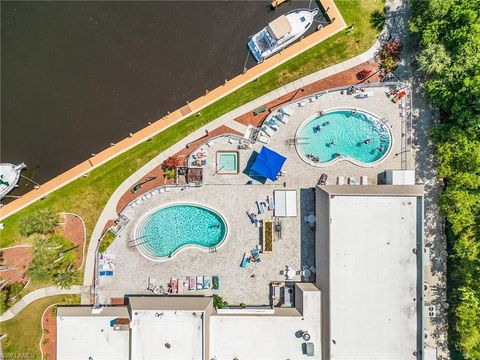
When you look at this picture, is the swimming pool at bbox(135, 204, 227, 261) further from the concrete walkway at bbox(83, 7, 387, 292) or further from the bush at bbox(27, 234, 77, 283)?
the bush at bbox(27, 234, 77, 283)

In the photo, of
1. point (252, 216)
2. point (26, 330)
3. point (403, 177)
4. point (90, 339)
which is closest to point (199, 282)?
point (252, 216)

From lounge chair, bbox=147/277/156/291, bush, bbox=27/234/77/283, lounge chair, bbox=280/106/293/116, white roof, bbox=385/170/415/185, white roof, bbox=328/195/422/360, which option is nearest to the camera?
white roof, bbox=328/195/422/360

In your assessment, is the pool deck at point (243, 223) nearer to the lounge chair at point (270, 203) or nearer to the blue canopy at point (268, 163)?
the lounge chair at point (270, 203)

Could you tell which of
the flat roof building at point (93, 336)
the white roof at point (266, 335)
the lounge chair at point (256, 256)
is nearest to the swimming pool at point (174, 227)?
the lounge chair at point (256, 256)

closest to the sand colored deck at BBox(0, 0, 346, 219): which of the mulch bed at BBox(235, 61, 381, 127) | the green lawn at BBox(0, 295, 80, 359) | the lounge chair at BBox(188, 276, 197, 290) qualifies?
the mulch bed at BBox(235, 61, 381, 127)

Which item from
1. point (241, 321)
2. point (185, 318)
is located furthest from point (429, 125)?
point (185, 318)

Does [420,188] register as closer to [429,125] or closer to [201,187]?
[429,125]

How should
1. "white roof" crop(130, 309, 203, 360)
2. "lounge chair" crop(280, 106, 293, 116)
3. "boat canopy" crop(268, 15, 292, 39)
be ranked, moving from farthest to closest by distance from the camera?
"lounge chair" crop(280, 106, 293, 116), "boat canopy" crop(268, 15, 292, 39), "white roof" crop(130, 309, 203, 360)
